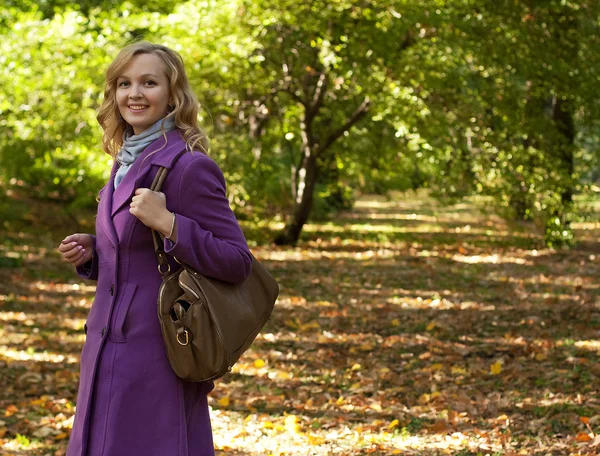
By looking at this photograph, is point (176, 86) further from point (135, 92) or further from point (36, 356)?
point (36, 356)

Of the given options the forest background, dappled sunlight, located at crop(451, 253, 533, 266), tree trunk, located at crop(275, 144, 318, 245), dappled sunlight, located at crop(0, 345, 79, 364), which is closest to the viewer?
the forest background

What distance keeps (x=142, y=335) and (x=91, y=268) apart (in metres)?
0.46

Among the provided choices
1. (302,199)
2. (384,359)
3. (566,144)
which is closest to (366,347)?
(384,359)

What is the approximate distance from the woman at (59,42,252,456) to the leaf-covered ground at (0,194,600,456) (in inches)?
108

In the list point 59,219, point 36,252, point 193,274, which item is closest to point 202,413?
point 193,274

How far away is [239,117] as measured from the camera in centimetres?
1769

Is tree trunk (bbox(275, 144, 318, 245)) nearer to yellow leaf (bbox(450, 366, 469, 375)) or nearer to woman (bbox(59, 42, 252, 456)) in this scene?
yellow leaf (bbox(450, 366, 469, 375))

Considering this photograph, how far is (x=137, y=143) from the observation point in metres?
2.97

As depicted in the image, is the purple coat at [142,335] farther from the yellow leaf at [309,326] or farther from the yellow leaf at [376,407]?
the yellow leaf at [309,326]

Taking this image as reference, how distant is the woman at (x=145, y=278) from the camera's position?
2.80 meters

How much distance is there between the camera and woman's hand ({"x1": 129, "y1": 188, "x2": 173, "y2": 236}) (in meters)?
2.70

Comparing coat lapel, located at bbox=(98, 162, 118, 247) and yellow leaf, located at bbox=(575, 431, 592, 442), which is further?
yellow leaf, located at bbox=(575, 431, 592, 442)

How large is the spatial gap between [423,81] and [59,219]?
10.2m

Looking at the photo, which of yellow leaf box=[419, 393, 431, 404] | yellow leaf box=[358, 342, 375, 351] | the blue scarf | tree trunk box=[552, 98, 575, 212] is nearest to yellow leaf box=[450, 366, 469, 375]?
yellow leaf box=[419, 393, 431, 404]
